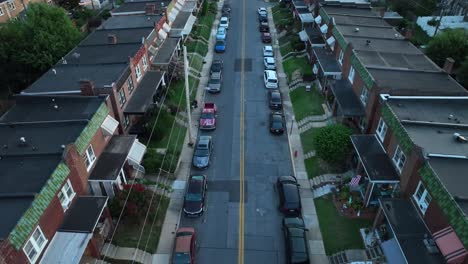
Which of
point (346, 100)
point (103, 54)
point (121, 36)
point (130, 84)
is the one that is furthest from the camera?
point (121, 36)

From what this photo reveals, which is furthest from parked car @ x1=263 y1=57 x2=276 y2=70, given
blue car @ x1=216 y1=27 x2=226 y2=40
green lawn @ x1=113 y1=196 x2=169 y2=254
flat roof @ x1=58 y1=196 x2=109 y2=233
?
flat roof @ x1=58 y1=196 x2=109 y2=233

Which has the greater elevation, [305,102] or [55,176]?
[305,102]

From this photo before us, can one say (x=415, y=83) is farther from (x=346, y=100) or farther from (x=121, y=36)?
(x=121, y=36)

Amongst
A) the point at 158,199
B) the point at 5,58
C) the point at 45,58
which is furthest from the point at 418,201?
the point at 5,58

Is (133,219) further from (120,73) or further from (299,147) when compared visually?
(299,147)

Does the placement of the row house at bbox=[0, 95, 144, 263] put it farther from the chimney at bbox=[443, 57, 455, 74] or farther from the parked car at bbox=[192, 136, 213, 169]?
the chimney at bbox=[443, 57, 455, 74]

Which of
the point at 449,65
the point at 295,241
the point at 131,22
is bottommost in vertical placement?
the point at 295,241

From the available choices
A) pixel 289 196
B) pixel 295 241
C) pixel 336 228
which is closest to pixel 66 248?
pixel 295 241
